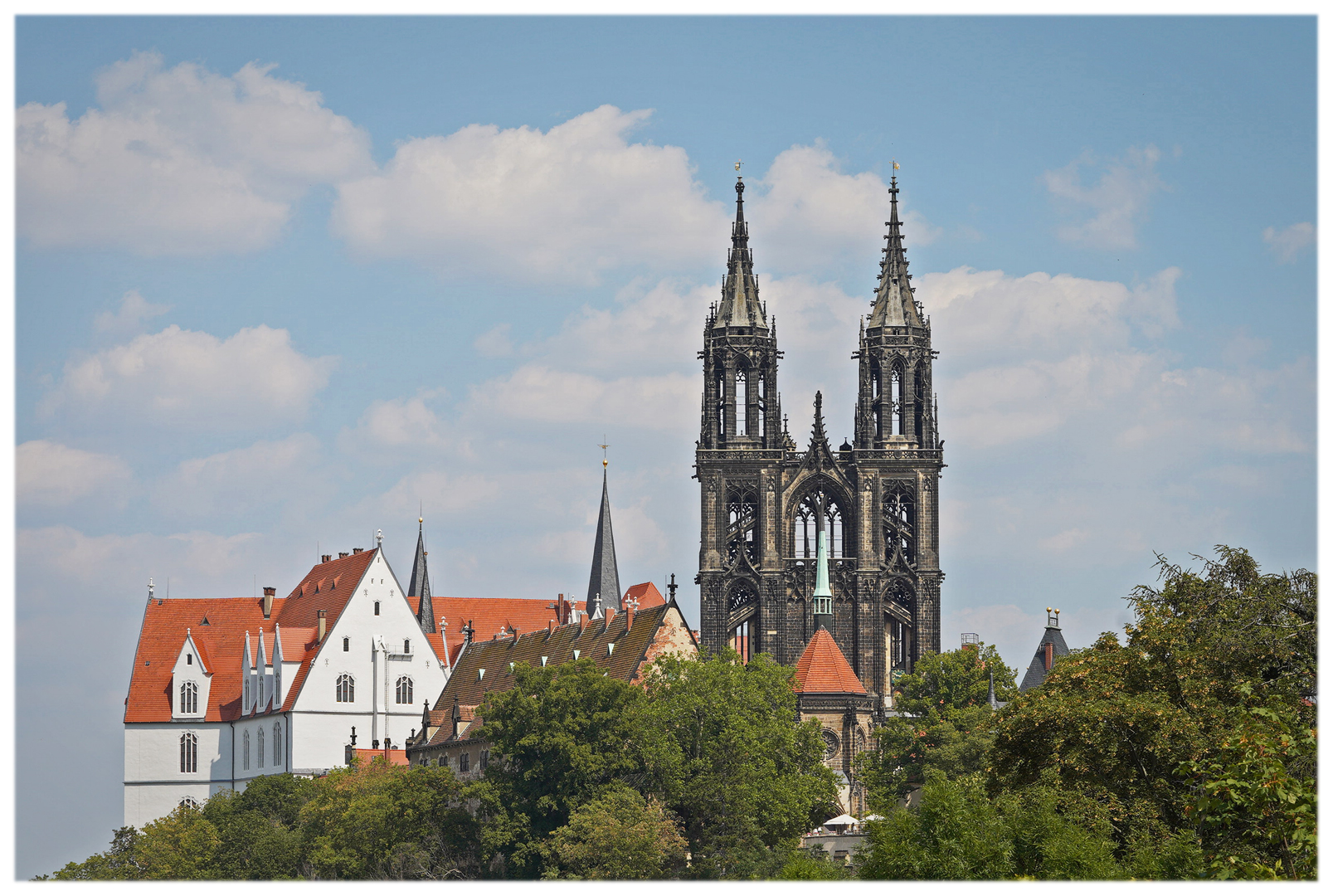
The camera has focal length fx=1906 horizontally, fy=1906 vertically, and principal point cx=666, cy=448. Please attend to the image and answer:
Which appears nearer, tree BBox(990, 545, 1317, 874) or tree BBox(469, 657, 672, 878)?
tree BBox(990, 545, 1317, 874)

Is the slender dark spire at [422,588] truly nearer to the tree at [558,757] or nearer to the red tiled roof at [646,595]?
the red tiled roof at [646,595]

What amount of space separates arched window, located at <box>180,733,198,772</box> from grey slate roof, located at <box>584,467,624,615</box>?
34.2 meters

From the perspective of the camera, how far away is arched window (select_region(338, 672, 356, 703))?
10500 centimetres

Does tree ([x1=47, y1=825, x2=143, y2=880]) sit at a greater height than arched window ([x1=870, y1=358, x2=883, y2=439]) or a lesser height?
lesser

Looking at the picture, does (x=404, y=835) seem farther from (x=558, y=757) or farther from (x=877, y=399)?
(x=877, y=399)

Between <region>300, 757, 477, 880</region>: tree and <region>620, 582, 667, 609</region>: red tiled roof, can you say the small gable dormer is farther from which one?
<region>300, 757, 477, 880</region>: tree

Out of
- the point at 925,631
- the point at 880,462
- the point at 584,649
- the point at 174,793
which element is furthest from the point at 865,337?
the point at 174,793

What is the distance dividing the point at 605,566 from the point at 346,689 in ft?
122

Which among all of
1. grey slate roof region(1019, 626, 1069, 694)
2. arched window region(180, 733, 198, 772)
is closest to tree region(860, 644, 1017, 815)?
grey slate roof region(1019, 626, 1069, 694)

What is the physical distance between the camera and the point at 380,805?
70.2 metres

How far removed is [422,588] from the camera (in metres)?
132

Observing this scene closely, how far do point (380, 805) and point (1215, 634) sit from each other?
38582 millimetres

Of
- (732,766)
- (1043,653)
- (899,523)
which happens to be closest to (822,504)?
(899,523)

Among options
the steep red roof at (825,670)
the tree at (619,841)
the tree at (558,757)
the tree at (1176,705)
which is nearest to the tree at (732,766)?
the tree at (558,757)
